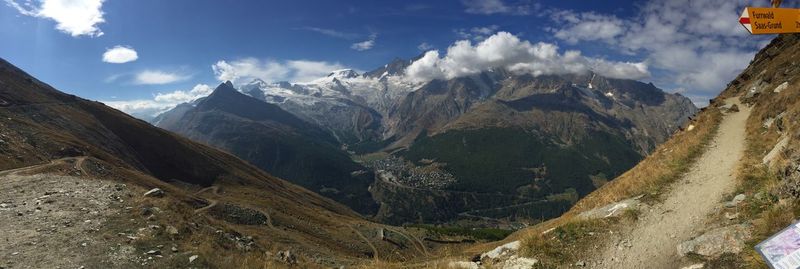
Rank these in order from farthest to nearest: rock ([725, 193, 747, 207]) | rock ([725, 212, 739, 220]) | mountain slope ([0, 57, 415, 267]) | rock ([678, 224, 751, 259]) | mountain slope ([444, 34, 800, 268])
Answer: mountain slope ([0, 57, 415, 267]), rock ([725, 193, 747, 207]), rock ([725, 212, 739, 220]), mountain slope ([444, 34, 800, 268]), rock ([678, 224, 751, 259])

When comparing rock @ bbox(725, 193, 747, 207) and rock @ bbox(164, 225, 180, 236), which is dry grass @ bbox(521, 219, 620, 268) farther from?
rock @ bbox(164, 225, 180, 236)

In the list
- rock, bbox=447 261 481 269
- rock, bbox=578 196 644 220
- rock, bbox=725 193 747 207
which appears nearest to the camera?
rock, bbox=447 261 481 269

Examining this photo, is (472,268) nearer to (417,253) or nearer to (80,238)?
(80,238)

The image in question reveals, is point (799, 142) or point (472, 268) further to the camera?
point (799, 142)

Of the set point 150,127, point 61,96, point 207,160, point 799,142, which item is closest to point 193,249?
point 799,142

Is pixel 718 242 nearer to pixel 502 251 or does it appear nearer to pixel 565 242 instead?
pixel 565 242

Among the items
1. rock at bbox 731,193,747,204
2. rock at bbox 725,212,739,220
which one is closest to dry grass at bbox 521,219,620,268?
rock at bbox 725,212,739,220
